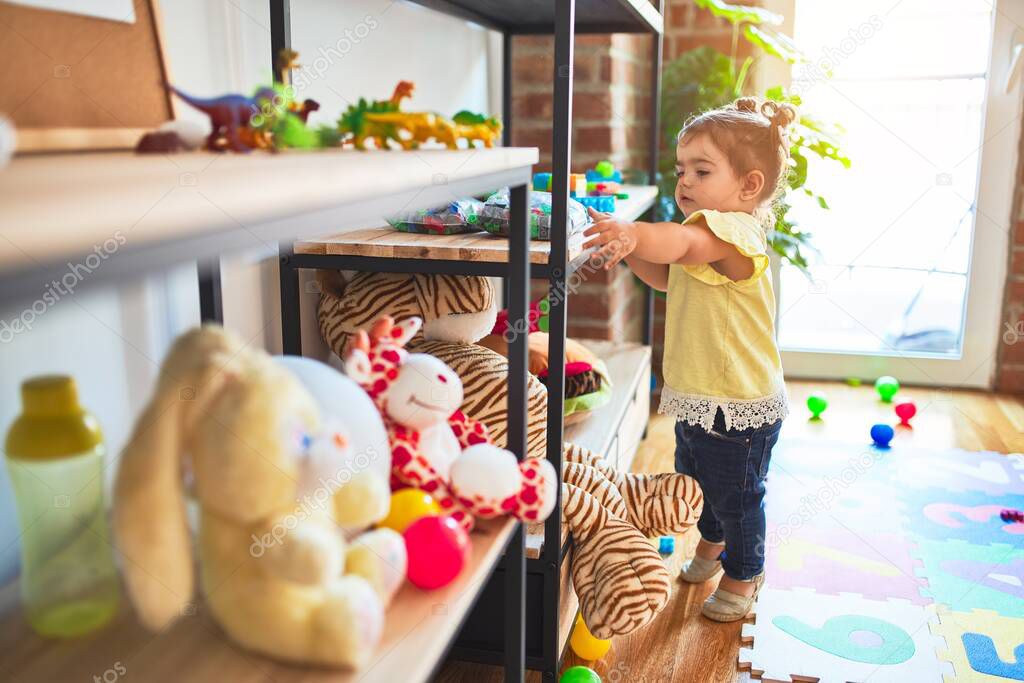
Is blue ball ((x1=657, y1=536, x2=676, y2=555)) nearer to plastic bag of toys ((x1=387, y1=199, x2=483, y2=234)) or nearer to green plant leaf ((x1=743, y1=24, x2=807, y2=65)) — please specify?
plastic bag of toys ((x1=387, y1=199, x2=483, y2=234))

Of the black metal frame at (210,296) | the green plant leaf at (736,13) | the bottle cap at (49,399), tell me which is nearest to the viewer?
the bottle cap at (49,399)

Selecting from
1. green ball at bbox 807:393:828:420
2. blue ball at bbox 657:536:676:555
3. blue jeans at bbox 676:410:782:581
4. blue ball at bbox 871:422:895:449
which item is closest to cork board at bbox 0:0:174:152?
blue jeans at bbox 676:410:782:581

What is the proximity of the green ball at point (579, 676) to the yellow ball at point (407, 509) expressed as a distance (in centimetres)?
64

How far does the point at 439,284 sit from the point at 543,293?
1.12 meters

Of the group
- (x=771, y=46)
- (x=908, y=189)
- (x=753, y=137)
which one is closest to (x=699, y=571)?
(x=753, y=137)

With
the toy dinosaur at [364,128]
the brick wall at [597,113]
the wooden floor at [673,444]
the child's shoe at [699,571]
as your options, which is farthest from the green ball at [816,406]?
the toy dinosaur at [364,128]

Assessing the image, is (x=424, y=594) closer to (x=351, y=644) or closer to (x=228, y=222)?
(x=351, y=644)

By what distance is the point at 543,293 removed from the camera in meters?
2.34

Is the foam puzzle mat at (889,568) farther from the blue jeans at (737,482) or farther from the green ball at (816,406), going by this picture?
the green ball at (816,406)

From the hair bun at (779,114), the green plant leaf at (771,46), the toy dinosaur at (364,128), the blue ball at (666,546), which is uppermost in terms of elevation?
the green plant leaf at (771,46)

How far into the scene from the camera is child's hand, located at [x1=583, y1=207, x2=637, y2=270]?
1314mm

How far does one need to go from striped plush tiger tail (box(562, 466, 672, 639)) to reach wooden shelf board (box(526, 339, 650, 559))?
35 mm

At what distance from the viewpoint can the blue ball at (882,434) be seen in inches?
90.7

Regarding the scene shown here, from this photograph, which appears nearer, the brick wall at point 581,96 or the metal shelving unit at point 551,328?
the metal shelving unit at point 551,328
